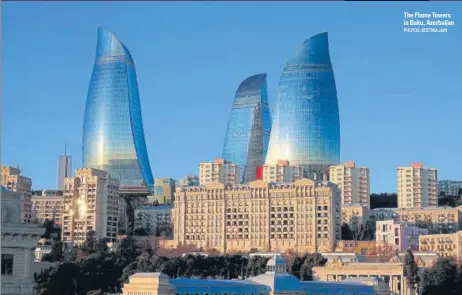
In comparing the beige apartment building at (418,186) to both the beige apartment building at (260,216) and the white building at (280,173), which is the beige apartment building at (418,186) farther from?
the beige apartment building at (260,216)

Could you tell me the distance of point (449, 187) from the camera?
194 feet

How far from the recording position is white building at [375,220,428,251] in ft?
134

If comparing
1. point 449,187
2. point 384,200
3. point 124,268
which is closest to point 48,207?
point 384,200

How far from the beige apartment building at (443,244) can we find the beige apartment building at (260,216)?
4708mm

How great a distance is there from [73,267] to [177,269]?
589 cm

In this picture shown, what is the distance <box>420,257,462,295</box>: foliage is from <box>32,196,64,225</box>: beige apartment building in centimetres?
3127

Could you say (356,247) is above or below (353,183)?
below

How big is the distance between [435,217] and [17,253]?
126ft

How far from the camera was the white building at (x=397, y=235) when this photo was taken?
40.7 m

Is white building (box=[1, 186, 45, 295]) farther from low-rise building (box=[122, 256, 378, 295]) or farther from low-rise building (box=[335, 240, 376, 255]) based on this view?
low-rise building (box=[335, 240, 376, 255])

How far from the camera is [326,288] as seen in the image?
22.1 metres

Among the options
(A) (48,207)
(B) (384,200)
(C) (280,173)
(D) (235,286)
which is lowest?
(D) (235,286)

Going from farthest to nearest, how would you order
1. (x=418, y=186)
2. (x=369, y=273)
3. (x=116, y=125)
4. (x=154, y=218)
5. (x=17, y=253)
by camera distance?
(x=116, y=125) → (x=154, y=218) → (x=418, y=186) → (x=369, y=273) → (x=17, y=253)

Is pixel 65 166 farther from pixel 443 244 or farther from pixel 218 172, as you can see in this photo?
pixel 443 244
